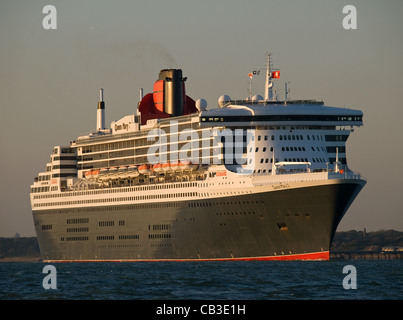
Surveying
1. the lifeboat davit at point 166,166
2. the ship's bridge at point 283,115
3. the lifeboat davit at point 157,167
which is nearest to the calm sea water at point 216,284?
the ship's bridge at point 283,115

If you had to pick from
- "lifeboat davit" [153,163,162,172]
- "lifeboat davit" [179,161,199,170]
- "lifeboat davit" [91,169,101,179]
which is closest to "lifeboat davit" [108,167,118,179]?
"lifeboat davit" [91,169,101,179]

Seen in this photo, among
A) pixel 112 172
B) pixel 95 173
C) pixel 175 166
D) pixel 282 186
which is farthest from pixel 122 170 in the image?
pixel 282 186

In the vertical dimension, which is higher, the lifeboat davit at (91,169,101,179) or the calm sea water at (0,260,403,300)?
the lifeboat davit at (91,169,101,179)

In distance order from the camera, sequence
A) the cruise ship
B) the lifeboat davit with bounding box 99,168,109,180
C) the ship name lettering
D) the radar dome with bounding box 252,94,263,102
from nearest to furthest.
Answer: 1. the ship name lettering
2. the cruise ship
3. the radar dome with bounding box 252,94,263,102
4. the lifeboat davit with bounding box 99,168,109,180

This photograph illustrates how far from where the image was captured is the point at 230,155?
278 feet

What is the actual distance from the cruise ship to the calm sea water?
5883 millimetres

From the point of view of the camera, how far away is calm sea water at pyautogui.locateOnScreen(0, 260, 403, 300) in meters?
50.2

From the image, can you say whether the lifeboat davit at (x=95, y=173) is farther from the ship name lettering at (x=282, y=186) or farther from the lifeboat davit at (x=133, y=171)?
the ship name lettering at (x=282, y=186)

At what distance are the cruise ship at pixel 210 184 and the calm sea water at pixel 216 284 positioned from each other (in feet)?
19.3

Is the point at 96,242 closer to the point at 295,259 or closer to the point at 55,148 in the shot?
the point at 55,148

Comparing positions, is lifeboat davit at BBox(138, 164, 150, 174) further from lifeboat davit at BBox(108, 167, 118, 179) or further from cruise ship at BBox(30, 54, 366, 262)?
lifeboat davit at BBox(108, 167, 118, 179)

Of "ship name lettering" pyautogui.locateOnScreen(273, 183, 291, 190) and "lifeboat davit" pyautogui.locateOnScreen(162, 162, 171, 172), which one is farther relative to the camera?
"lifeboat davit" pyautogui.locateOnScreen(162, 162, 171, 172)
